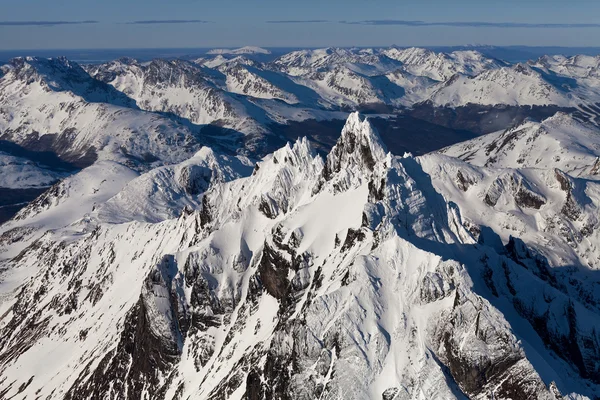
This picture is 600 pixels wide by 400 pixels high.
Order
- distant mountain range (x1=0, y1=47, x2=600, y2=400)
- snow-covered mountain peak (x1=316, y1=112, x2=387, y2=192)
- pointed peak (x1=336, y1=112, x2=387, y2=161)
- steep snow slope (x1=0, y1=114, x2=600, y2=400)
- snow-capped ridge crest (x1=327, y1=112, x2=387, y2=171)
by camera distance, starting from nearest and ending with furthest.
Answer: steep snow slope (x1=0, y1=114, x2=600, y2=400)
distant mountain range (x1=0, y1=47, x2=600, y2=400)
snow-covered mountain peak (x1=316, y1=112, x2=387, y2=192)
pointed peak (x1=336, y1=112, x2=387, y2=161)
snow-capped ridge crest (x1=327, y1=112, x2=387, y2=171)

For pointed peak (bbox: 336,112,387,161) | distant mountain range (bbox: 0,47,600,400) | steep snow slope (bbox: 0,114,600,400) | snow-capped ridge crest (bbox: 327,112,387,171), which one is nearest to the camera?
steep snow slope (bbox: 0,114,600,400)

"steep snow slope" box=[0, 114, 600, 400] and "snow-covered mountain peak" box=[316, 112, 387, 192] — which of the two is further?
"snow-covered mountain peak" box=[316, 112, 387, 192]

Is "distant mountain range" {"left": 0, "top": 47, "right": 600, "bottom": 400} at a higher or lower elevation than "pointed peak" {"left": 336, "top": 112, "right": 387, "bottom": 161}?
lower

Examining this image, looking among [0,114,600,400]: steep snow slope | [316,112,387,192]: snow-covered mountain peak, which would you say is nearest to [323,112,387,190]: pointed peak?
[316,112,387,192]: snow-covered mountain peak

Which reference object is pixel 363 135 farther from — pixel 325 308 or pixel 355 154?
pixel 325 308

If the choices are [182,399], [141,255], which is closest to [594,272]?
[182,399]

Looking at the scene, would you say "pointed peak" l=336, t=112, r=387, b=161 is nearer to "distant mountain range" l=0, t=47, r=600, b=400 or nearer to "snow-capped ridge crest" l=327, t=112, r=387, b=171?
"snow-capped ridge crest" l=327, t=112, r=387, b=171

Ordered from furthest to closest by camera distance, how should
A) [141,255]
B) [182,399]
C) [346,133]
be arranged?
1. [141,255]
2. [346,133]
3. [182,399]

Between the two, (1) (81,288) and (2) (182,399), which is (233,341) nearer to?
(2) (182,399)

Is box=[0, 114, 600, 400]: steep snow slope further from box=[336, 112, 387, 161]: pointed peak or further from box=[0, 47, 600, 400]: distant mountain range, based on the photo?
box=[336, 112, 387, 161]: pointed peak
